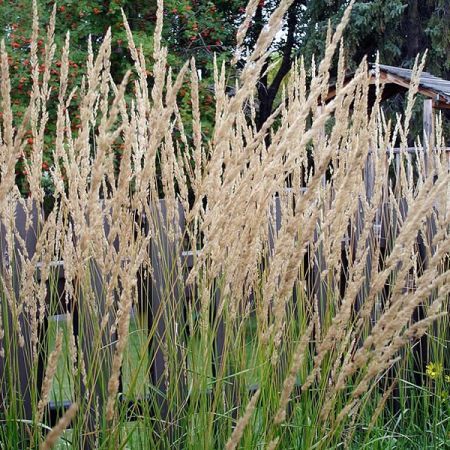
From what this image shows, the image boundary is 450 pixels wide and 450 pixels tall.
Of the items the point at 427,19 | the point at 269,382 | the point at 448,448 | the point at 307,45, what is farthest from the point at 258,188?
the point at 427,19

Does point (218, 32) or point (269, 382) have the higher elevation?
point (218, 32)

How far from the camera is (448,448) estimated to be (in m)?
2.18

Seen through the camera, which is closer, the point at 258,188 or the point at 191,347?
the point at 258,188

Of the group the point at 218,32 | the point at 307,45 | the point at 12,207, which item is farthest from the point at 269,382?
the point at 307,45

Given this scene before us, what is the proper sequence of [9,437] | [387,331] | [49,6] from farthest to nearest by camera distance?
[49,6]
[9,437]
[387,331]

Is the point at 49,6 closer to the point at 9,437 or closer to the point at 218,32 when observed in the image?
the point at 218,32

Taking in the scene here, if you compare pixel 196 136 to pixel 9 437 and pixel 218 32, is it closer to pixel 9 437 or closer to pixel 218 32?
pixel 9 437

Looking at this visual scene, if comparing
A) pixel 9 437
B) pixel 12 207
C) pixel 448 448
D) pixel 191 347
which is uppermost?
pixel 12 207

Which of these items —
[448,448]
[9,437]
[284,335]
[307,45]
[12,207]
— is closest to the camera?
[9,437]

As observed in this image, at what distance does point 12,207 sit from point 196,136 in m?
0.47

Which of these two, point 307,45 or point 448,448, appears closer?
point 448,448

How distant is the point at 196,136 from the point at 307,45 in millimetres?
11356

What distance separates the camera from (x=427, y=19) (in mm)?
13133

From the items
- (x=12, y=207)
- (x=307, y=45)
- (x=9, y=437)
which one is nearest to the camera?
(x=9, y=437)
